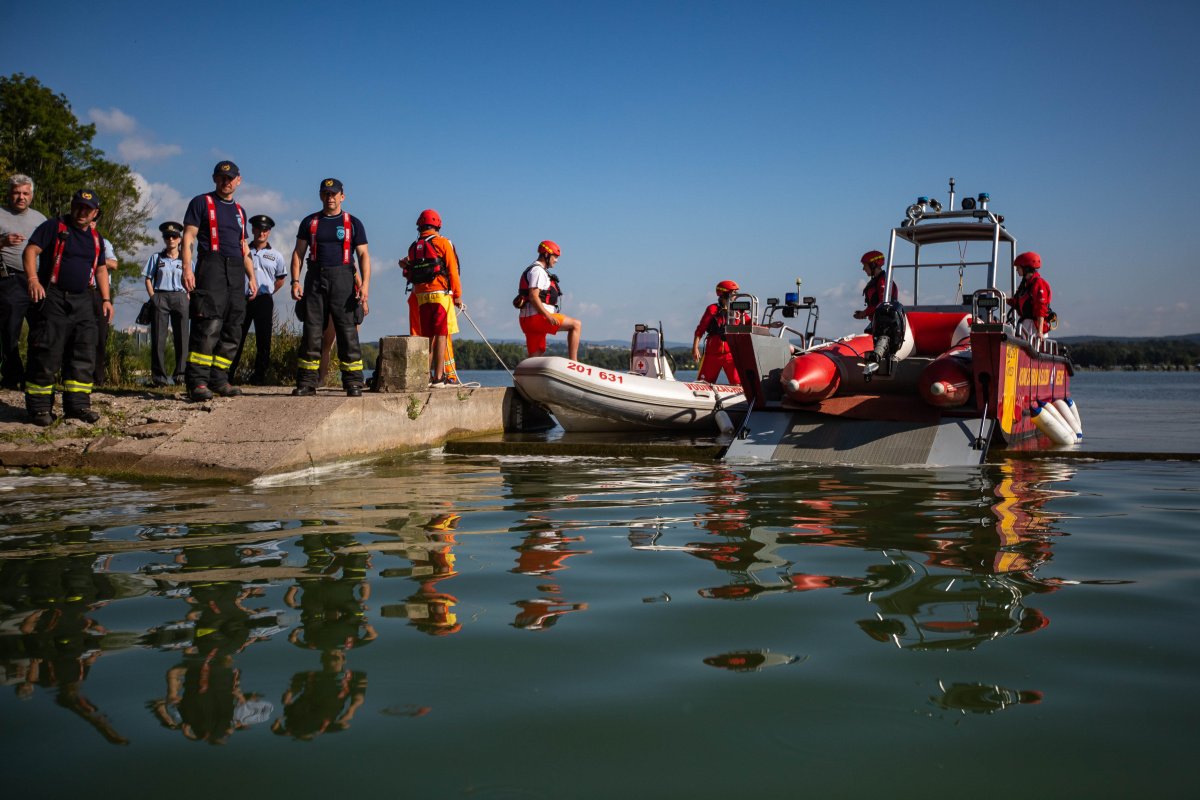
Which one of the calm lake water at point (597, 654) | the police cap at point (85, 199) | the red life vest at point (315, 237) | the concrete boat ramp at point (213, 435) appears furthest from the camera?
the red life vest at point (315, 237)

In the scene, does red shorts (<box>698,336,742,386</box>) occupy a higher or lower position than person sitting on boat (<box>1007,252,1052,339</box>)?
lower

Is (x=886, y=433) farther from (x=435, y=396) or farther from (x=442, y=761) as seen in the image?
(x=442, y=761)

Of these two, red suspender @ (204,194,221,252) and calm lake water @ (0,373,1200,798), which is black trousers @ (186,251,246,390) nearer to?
red suspender @ (204,194,221,252)

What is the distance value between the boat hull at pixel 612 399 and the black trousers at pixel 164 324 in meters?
3.40

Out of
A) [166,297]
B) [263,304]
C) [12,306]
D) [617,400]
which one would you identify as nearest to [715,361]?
[617,400]

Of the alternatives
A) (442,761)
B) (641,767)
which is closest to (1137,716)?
(641,767)

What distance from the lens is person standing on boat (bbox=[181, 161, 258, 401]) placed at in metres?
6.20

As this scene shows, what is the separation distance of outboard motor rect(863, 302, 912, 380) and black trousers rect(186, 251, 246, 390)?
192 inches

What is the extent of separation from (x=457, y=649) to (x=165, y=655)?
677mm

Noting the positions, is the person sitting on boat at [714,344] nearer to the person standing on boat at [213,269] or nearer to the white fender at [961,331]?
the white fender at [961,331]

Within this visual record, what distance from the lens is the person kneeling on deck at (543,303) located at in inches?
352

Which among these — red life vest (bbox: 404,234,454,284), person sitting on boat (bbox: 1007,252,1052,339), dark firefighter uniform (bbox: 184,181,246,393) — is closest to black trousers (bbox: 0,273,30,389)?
dark firefighter uniform (bbox: 184,181,246,393)

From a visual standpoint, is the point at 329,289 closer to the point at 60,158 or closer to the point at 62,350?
the point at 62,350

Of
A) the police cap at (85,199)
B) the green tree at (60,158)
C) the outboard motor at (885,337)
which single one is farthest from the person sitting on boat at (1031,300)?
the green tree at (60,158)
